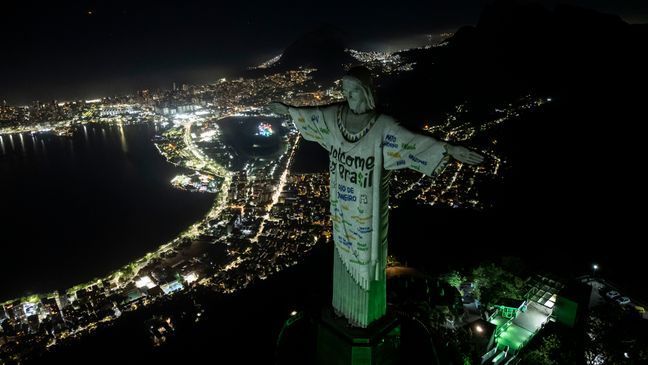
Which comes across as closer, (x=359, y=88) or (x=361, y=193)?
(x=359, y=88)

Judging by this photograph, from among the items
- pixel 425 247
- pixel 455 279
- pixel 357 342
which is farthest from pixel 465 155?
pixel 425 247

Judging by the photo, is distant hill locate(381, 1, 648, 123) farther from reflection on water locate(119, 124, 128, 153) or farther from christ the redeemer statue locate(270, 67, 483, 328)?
reflection on water locate(119, 124, 128, 153)

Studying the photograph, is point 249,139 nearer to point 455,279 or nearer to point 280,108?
point 455,279

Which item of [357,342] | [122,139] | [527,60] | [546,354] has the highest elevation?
[527,60]

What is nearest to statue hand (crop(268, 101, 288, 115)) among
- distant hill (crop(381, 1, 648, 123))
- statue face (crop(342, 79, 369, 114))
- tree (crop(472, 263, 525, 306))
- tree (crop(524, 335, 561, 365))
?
statue face (crop(342, 79, 369, 114))

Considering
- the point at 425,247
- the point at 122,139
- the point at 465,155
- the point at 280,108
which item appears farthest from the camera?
the point at 122,139
